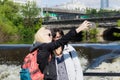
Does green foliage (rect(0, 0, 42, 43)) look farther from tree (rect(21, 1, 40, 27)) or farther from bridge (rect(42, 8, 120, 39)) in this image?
bridge (rect(42, 8, 120, 39))

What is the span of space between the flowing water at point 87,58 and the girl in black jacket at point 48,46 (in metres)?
1.56

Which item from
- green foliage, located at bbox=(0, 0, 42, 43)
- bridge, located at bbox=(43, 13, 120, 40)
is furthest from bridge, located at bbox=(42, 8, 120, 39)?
green foliage, located at bbox=(0, 0, 42, 43)

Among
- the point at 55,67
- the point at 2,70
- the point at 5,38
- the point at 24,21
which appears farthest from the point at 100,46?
the point at 24,21

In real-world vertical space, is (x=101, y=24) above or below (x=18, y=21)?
above

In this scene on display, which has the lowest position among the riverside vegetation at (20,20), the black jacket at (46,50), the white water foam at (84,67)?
the riverside vegetation at (20,20)

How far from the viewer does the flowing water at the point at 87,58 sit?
580 centimetres

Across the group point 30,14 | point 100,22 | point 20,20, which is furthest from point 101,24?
point 30,14

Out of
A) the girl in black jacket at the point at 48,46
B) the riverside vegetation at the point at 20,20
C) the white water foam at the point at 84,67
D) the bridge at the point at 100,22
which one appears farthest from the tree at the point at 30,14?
the girl in black jacket at the point at 48,46

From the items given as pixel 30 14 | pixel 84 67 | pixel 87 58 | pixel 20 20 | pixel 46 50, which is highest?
pixel 46 50

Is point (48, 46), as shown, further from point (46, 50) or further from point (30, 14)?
point (30, 14)

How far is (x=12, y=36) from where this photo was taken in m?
47.3

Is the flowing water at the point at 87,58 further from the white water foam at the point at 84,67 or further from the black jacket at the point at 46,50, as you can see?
the black jacket at the point at 46,50

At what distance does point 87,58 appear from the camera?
745 centimetres

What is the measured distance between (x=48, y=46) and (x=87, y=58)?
140 inches
